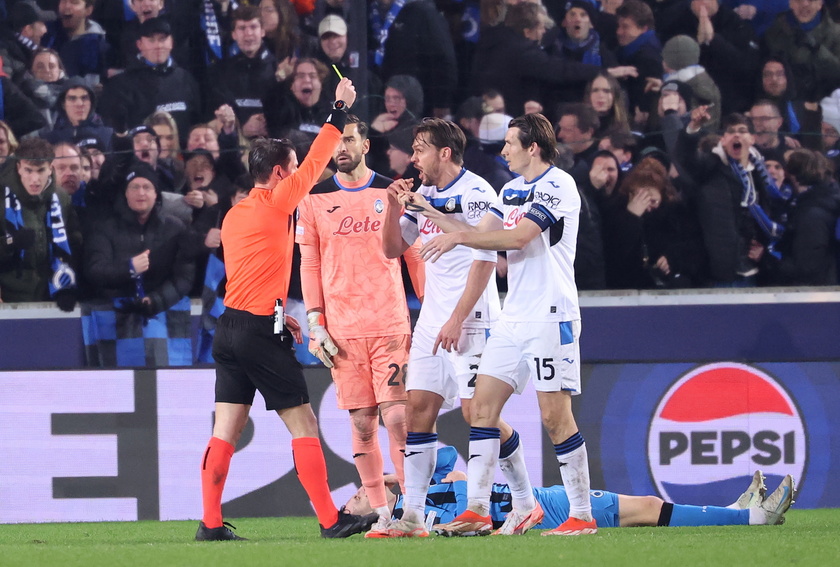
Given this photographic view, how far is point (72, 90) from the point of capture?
8.48m

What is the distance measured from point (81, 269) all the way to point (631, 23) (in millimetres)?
4220

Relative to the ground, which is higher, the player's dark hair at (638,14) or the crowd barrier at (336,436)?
the player's dark hair at (638,14)

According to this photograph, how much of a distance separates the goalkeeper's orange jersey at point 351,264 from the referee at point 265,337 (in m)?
0.33

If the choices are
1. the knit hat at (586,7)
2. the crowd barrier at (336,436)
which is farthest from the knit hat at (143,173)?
the knit hat at (586,7)

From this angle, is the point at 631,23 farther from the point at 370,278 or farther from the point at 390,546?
the point at 390,546

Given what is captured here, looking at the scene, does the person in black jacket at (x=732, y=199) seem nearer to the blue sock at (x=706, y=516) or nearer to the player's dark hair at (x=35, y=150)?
the blue sock at (x=706, y=516)

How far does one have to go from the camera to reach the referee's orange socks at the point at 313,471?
16.1ft

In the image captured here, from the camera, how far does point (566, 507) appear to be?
523cm

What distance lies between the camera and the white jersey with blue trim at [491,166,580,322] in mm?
4598

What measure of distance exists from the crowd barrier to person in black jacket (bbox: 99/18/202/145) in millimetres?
2370

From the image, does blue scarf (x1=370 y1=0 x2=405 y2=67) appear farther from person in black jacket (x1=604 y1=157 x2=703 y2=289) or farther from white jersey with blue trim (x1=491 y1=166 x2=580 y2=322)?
white jersey with blue trim (x1=491 y1=166 x2=580 y2=322)

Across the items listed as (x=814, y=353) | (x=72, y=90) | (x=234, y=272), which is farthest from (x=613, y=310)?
(x=72, y=90)

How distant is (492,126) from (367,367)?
3.33 metres

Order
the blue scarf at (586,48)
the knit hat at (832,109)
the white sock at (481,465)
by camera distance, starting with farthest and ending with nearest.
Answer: the blue scarf at (586,48) → the knit hat at (832,109) → the white sock at (481,465)
